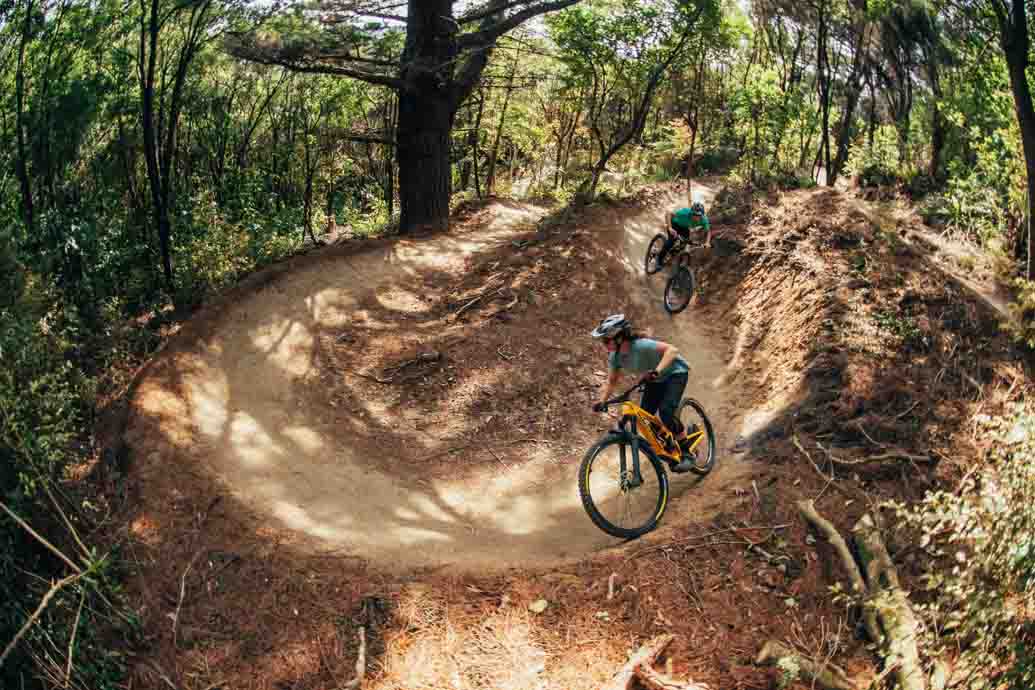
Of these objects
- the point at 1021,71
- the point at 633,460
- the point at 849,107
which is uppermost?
the point at 849,107

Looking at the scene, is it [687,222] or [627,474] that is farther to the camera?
[687,222]

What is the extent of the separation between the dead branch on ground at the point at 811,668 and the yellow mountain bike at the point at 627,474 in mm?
1865

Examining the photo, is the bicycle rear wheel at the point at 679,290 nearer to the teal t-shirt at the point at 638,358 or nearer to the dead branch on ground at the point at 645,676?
the teal t-shirt at the point at 638,358

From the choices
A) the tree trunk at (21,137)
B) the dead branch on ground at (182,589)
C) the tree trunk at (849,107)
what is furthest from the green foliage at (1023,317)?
the tree trunk at (21,137)

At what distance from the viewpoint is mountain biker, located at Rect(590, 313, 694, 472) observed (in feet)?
24.7

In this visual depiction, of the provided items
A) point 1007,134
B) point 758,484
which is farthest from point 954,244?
point 758,484

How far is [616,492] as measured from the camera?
25.0 ft

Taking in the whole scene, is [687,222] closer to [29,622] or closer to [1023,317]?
[1023,317]

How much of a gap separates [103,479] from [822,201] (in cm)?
1255

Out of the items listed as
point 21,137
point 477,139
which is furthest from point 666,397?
point 477,139

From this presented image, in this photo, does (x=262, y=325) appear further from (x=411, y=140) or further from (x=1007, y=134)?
(x=1007, y=134)

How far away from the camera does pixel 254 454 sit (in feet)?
30.6

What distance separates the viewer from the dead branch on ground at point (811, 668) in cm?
549

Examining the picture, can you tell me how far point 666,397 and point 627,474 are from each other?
110cm
